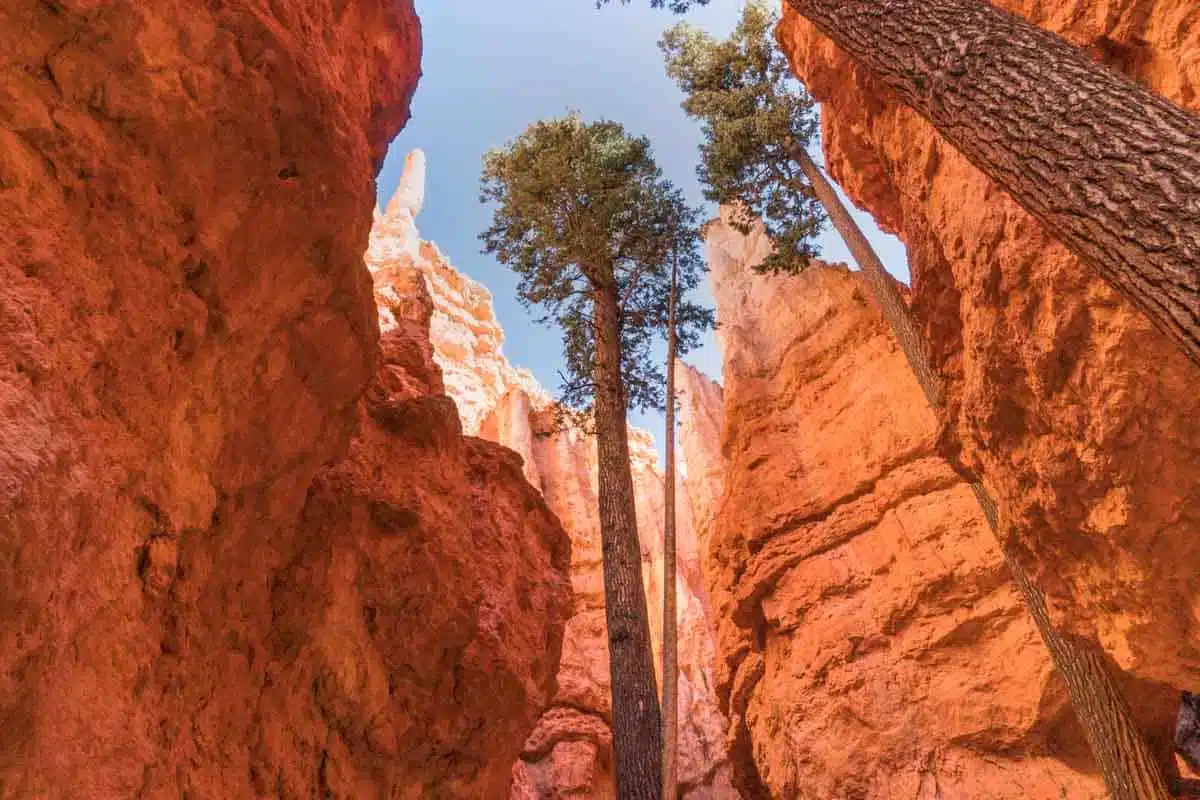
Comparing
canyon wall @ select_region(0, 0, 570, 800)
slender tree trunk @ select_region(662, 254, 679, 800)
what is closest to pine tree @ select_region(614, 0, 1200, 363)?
slender tree trunk @ select_region(662, 254, 679, 800)

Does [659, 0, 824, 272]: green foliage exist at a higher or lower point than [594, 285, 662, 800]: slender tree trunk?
higher

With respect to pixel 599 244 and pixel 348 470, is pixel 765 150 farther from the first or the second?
pixel 348 470

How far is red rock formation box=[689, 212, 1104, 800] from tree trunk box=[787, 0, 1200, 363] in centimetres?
827

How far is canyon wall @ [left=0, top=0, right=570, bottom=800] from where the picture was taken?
345 cm

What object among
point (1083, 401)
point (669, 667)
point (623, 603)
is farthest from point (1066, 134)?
point (623, 603)

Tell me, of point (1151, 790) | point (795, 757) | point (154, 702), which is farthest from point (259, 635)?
point (795, 757)

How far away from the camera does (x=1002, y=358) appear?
564 centimetres

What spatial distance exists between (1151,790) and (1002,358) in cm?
333

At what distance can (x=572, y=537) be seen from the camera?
91.2 feet

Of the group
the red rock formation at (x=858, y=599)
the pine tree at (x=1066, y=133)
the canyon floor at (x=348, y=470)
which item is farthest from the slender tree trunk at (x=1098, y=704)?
the pine tree at (x=1066, y=133)

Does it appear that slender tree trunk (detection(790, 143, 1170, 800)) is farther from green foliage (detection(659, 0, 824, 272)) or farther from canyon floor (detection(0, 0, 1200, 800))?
green foliage (detection(659, 0, 824, 272))

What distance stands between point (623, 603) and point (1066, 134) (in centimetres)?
658

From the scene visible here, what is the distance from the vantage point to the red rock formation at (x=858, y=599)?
31.4 feet

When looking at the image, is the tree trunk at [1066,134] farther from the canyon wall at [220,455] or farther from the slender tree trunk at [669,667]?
the canyon wall at [220,455]
